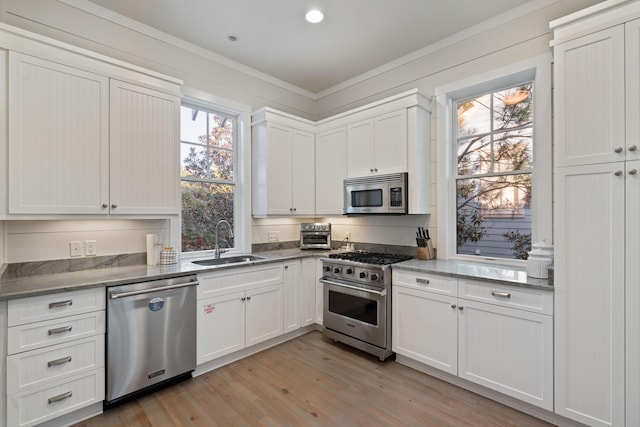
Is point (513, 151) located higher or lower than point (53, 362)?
higher

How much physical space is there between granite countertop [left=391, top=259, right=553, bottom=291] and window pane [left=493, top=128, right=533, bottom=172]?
89 centimetres

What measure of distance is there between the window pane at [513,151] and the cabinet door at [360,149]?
1.17m

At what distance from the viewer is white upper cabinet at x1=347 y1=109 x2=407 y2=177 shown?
122 inches

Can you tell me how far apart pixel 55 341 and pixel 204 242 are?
5.03ft

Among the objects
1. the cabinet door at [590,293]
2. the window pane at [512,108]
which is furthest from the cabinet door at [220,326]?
the window pane at [512,108]

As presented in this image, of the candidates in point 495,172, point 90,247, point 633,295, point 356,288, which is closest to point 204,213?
point 90,247

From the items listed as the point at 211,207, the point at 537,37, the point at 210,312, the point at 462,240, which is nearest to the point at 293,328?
the point at 210,312

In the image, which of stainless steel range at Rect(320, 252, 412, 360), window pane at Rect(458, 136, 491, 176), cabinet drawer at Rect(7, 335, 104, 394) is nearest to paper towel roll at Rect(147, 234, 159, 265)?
cabinet drawer at Rect(7, 335, 104, 394)

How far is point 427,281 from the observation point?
2613 mm

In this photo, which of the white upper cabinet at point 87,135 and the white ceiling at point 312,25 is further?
the white ceiling at point 312,25

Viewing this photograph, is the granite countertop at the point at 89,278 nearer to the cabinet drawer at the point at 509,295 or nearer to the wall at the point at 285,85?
the wall at the point at 285,85

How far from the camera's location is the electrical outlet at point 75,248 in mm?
2424

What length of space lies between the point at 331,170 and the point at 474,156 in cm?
155

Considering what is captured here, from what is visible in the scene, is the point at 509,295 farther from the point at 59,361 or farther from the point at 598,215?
the point at 59,361
